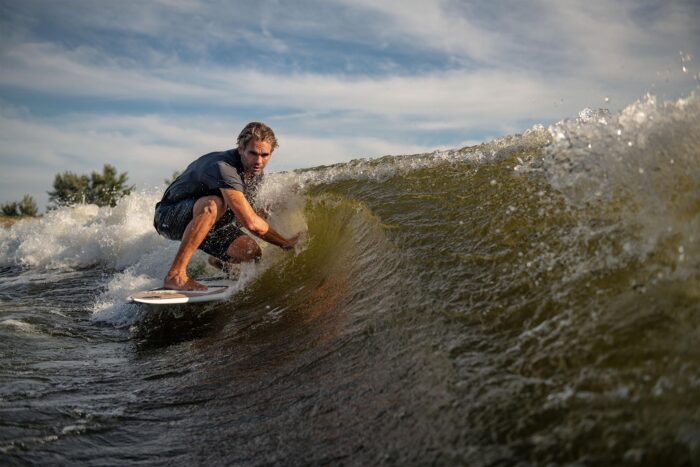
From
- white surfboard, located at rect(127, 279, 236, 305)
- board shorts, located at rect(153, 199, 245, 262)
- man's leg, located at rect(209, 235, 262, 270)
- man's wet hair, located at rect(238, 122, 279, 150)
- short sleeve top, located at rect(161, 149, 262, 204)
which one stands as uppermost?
man's wet hair, located at rect(238, 122, 279, 150)

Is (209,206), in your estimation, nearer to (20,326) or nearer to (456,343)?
(20,326)

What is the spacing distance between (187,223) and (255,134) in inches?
44.8

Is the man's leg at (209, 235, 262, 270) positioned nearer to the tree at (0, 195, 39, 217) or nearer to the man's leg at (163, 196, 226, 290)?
the man's leg at (163, 196, 226, 290)

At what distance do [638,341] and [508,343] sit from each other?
53 cm

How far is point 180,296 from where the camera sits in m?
5.40

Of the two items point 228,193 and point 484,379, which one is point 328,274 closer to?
Result: point 228,193

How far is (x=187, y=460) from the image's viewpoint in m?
2.53

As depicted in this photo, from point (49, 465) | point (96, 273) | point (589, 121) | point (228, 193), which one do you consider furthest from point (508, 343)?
point (96, 273)

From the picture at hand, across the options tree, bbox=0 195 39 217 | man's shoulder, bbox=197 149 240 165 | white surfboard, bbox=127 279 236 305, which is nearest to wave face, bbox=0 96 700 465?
white surfboard, bbox=127 279 236 305

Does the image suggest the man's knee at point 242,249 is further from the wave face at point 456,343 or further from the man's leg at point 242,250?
the wave face at point 456,343

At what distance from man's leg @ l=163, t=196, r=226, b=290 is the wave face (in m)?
0.40

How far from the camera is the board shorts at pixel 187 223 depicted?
5711 mm

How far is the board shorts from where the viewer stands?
5711mm

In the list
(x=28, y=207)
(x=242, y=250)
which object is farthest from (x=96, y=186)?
(x=242, y=250)
